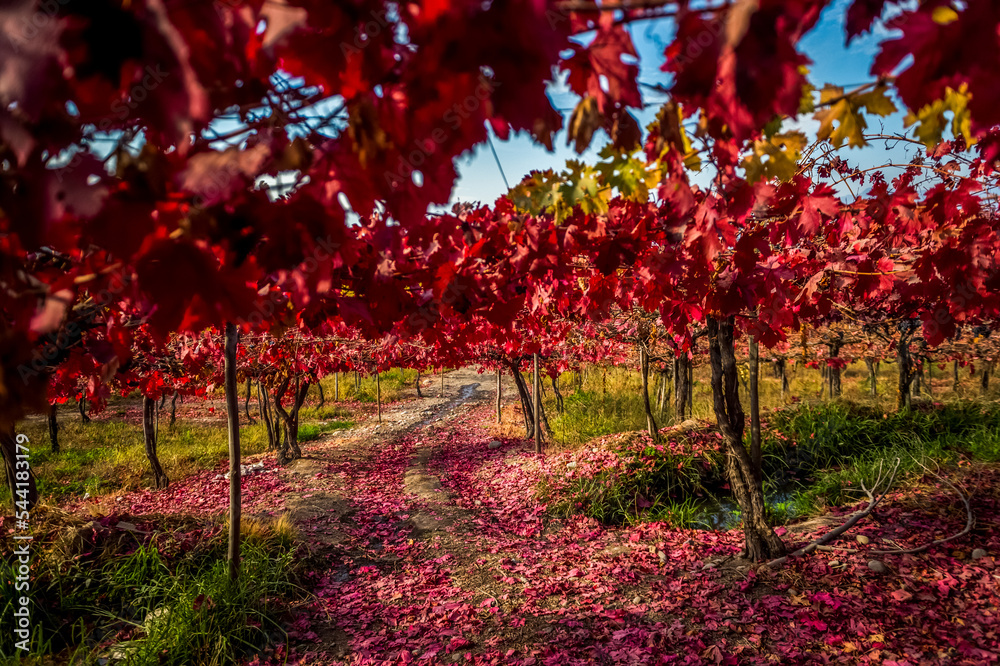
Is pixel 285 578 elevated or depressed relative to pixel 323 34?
depressed

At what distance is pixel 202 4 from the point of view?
0.75 metres

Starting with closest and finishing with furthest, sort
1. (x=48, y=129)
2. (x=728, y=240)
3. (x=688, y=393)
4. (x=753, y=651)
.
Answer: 1. (x=48, y=129)
2. (x=728, y=240)
3. (x=753, y=651)
4. (x=688, y=393)

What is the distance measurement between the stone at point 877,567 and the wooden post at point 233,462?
5616mm

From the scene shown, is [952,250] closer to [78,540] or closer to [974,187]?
[974,187]

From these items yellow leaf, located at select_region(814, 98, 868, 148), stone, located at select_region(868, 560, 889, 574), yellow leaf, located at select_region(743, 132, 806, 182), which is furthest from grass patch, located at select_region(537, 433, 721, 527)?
yellow leaf, located at select_region(814, 98, 868, 148)

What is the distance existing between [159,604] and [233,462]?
124 cm

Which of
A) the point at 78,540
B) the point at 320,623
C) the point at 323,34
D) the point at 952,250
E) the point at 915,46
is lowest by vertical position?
the point at 320,623

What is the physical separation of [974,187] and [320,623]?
5.75 metres

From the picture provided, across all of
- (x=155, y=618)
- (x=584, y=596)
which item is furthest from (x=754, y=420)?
(x=155, y=618)

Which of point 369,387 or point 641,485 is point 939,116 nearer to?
point 641,485

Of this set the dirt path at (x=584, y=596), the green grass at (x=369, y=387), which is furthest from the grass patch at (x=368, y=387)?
the dirt path at (x=584, y=596)

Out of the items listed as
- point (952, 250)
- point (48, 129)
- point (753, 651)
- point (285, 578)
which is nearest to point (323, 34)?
point (48, 129)

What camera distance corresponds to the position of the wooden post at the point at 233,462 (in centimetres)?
393

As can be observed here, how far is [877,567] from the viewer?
12.6 feet
